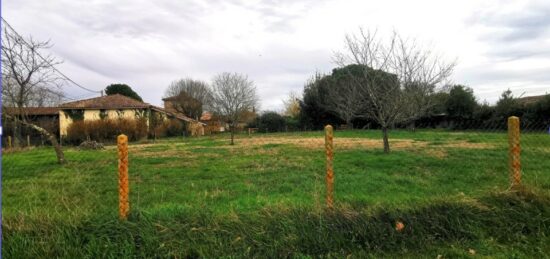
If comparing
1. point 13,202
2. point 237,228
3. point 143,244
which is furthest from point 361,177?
point 13,202

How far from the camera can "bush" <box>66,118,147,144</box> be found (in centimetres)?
4113

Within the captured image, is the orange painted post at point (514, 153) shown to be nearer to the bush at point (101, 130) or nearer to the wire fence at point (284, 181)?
the wire fence at point (284, 181)

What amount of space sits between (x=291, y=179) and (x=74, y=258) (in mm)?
5405

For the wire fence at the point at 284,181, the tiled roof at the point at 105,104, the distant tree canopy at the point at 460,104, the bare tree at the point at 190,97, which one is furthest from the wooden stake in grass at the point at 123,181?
the bare tree at the point at 190,97

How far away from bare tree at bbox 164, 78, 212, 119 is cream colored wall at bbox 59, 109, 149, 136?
68.0 feet

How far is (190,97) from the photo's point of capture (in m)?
68.2

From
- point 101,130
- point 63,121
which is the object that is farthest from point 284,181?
point 63,121

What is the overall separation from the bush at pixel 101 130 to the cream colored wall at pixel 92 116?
233 cm

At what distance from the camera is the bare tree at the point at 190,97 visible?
67.9m

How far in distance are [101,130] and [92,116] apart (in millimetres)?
4475

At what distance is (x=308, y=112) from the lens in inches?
1961

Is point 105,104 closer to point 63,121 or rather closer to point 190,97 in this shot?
point 63,121

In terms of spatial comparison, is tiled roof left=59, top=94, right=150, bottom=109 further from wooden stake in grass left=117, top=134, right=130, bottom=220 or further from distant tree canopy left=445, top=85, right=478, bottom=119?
wooden stake in grass left=117, top=134, right=130, bottom=220

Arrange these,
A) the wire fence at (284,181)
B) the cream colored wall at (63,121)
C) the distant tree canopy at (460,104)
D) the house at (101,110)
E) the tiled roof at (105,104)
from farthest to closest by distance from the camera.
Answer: the tiled roof at (105,104), the house at (101,110), the cream colored wall at (63,121), the distant tree canopy at (460,104), the wire fence at (284,181)
